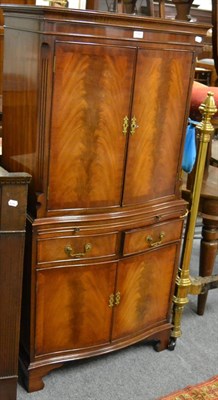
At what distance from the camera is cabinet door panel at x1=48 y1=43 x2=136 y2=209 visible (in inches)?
58.9

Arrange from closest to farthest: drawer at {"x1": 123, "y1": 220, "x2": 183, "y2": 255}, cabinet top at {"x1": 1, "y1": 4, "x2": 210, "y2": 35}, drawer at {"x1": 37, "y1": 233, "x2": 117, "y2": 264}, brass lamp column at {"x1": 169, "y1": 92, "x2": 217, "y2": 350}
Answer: cabinet top at {"x1": 1, "y1": 4, "x2": 210, "y2": 35} → drawer at {"x1": 37, "y1": 233, "x2": 117, "y2": 264} → drawer at {"x1": 123, "y1": 220, "x2": 183, "y2": 255} → brass lamp column at {"x1": 169, "y1": 92, "x2": 217, "y2": 350}

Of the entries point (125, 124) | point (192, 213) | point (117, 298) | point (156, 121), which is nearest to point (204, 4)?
point (192, 213)

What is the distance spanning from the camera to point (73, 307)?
1775 millimetres

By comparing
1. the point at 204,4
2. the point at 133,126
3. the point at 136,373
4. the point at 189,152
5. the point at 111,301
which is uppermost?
the point at 204,4

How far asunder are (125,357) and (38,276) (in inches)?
25.5

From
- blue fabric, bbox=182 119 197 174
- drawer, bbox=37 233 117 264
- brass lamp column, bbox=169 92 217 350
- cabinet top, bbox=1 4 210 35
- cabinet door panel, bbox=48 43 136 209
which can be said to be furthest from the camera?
blue fabric, bbox=182 119 197 174

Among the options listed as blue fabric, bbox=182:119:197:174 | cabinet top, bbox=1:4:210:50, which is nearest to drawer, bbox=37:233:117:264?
blue fabric, bbox=182:119:197:174

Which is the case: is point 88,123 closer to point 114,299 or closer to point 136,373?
point 114,299

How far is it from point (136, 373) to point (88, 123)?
41.1 inches

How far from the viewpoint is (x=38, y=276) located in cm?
166

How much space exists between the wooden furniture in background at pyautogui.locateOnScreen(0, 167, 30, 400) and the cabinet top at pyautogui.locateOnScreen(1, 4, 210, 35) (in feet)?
1.56

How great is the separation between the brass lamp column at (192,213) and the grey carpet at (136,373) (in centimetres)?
11

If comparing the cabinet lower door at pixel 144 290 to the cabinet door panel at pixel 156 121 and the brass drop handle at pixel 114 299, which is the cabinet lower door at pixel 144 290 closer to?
the brass drop handle at pixel 114 299

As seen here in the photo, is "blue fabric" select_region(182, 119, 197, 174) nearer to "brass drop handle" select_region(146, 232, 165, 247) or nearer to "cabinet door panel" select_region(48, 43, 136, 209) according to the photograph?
"brass drop handle" select_region(146, 232, 165, 247)
